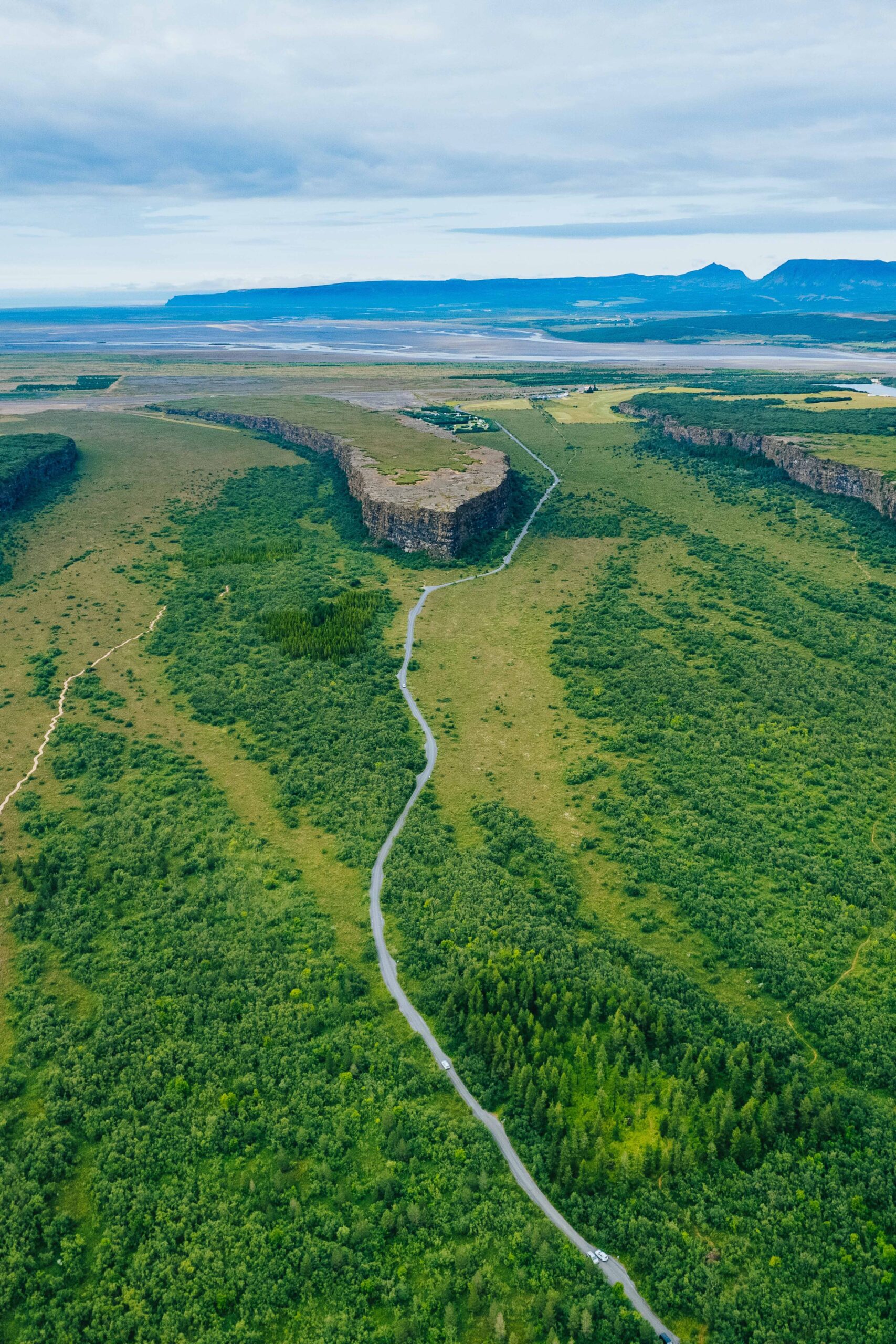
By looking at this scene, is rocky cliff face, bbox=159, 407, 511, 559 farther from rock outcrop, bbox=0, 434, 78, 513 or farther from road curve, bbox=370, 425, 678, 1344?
rock outcrop, bbox=0, 434, 78, 513

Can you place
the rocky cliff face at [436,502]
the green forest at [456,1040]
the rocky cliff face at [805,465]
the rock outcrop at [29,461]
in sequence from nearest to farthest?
the green forest at [456,1040]
the rocky cliff face at [436,502]
the rocky cliff face at [805,465]
the rock outcrop at [29,461]

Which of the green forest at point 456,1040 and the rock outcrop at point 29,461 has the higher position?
the rock outcrop at point 29,461

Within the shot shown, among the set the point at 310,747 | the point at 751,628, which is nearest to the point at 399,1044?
the point at 310,747

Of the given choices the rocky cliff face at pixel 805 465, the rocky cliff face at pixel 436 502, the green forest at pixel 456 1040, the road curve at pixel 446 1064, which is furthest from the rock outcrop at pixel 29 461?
the rocky cliff face at pixel 805 465

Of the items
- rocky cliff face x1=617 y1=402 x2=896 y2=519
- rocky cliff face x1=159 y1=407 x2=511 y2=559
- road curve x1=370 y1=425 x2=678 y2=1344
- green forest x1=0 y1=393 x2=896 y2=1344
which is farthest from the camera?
rocky cliff face x1=617 y1=402 x2=896 y2=519

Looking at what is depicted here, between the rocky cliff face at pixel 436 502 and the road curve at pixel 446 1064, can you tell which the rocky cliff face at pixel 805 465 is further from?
the road curve at pixel 446 1064

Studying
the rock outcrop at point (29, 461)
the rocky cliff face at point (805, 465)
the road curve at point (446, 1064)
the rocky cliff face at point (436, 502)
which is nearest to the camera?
the road curve at point (446, 1064)

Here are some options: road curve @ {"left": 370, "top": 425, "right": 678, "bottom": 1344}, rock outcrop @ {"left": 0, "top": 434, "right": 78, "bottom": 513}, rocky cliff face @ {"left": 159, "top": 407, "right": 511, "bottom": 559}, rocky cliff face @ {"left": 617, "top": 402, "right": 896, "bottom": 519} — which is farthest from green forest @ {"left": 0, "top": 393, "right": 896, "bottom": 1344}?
rock outcrop @ {"left": 0, "top": 434, "right": 78, "bottom": 513}
